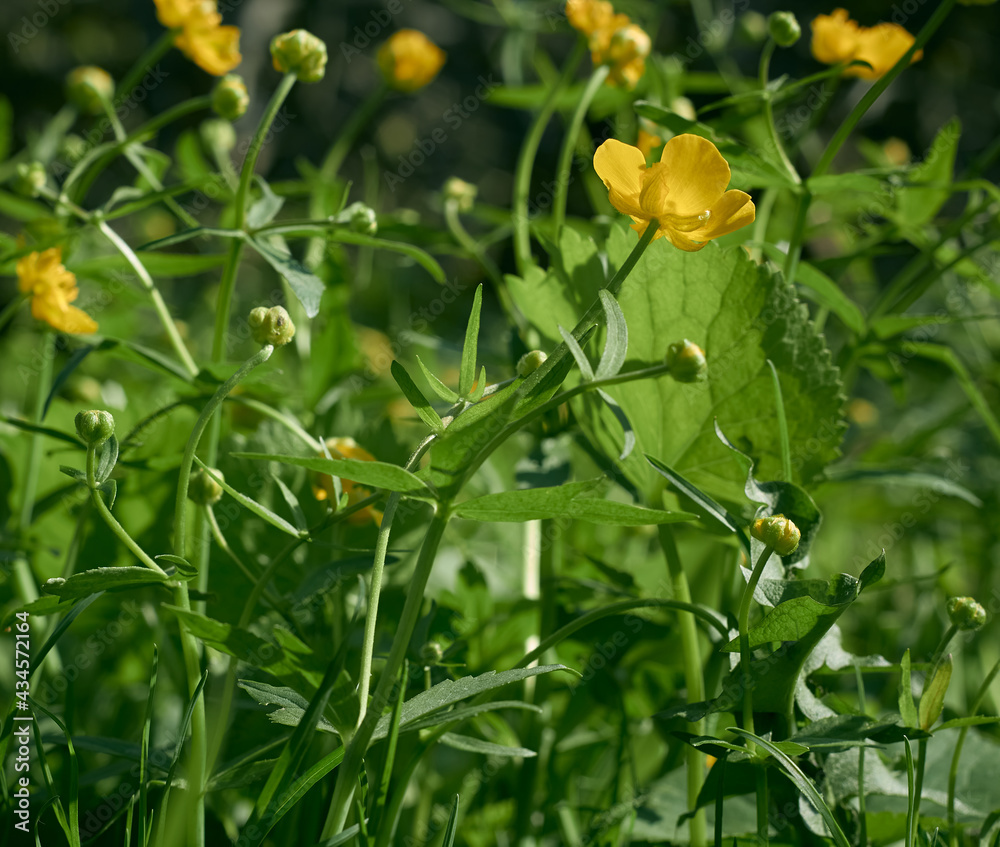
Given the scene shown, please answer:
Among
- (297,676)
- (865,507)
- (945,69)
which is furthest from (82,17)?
(297,676)

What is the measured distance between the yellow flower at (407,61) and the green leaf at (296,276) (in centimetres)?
40

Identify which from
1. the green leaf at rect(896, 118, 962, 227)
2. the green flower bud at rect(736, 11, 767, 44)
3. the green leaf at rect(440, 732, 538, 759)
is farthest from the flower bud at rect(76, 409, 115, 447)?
the green flower bud at rect(736, 11, 767, 44)

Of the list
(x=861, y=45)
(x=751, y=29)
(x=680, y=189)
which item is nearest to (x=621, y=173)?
(x=680, y=189)

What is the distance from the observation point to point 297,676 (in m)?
0.43

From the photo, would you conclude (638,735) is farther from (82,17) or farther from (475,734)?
(82,17)

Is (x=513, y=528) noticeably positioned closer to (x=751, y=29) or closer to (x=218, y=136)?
(x=218, y=136)

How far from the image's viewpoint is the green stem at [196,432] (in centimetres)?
38

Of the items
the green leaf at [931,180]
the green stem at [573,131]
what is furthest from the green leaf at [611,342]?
the green leaf at [931,180]

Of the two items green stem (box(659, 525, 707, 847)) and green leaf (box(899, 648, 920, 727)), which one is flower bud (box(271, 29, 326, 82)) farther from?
green leaf (box(899, 648, 920, 727))

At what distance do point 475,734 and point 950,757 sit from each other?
0.33m

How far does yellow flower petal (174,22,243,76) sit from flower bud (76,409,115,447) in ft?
1.35

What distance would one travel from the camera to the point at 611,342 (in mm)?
365

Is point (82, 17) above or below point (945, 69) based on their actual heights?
above

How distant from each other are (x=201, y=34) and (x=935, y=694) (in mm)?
706
